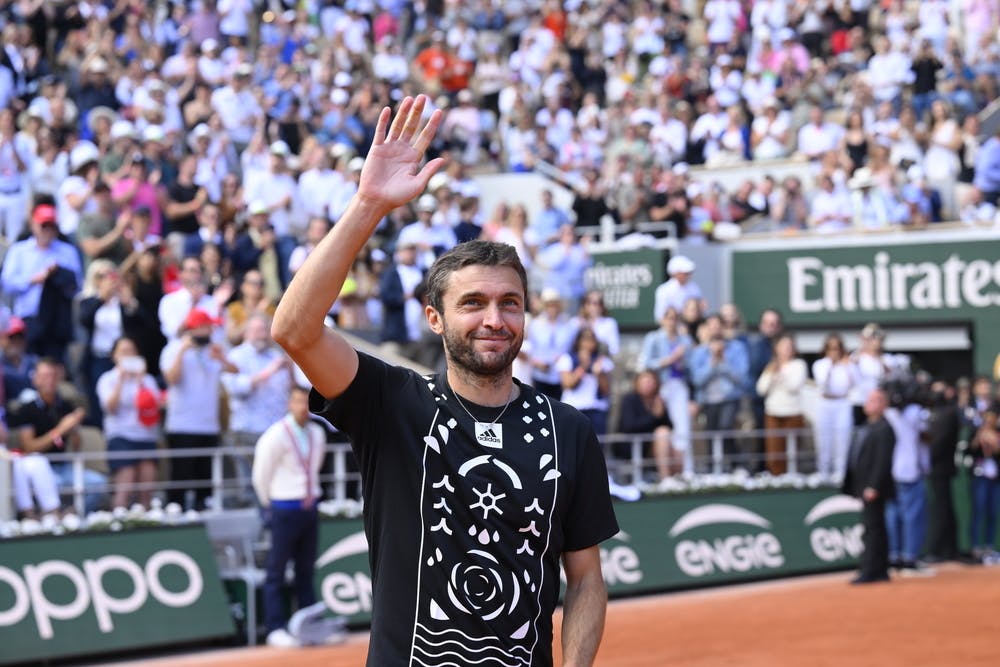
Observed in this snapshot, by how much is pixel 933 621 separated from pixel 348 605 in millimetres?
5096

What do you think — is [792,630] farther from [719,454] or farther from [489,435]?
[489,435]

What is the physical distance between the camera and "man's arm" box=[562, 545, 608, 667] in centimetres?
429

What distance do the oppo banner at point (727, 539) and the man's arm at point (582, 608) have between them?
10074mm

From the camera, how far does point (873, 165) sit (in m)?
22.7

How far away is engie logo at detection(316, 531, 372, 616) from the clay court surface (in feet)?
0.97

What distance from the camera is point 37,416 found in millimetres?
12773

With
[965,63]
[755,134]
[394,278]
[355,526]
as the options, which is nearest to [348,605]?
[355,526]

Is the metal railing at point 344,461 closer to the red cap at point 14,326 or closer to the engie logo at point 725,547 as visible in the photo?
the engie logo at point 725,547

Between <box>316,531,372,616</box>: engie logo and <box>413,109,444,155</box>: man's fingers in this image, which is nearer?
<box>413,109,444,155</box>: man's fingers

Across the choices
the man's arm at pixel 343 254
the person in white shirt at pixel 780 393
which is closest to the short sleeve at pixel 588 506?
the man's arm at pixel 343 254

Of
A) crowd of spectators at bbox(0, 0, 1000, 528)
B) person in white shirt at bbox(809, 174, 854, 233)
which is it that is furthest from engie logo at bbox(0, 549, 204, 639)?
→ person in white shirt at bbox(809, 174, 854, 233)

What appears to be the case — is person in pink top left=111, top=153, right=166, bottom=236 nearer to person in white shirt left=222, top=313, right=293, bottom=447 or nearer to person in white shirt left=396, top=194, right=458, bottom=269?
person in white shirt left=222, top=313, right=293, bottom=447

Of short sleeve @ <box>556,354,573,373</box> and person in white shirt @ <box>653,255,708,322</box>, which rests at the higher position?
person in white shirt @ <box>653,255,708,322</box>

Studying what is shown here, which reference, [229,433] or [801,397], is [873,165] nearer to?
[801,397]
